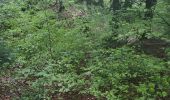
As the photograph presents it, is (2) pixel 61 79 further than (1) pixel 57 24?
No

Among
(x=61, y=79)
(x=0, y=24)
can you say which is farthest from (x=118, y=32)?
(x=0, y=24)

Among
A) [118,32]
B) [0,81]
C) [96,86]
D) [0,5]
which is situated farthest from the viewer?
[0,5]

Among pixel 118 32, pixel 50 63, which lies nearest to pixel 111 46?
pixel 118 32

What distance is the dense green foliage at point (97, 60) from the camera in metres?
9.60

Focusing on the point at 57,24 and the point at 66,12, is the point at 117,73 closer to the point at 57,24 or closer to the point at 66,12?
the point at 57,24

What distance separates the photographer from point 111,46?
1313cm

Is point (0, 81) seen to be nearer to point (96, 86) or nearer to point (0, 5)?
point (96, 86)

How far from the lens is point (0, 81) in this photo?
435 inches

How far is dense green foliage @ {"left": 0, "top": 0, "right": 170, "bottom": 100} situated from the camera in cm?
960

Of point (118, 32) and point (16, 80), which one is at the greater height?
point (118, 32)

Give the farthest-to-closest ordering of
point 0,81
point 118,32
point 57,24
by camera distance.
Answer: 1. point 57,24
2. point 118,32
3. point 0,81

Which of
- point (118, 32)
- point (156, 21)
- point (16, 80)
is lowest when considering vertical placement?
point (16, 80)

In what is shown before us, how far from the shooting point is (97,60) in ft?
35.9

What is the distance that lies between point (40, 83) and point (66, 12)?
44.1 ft
